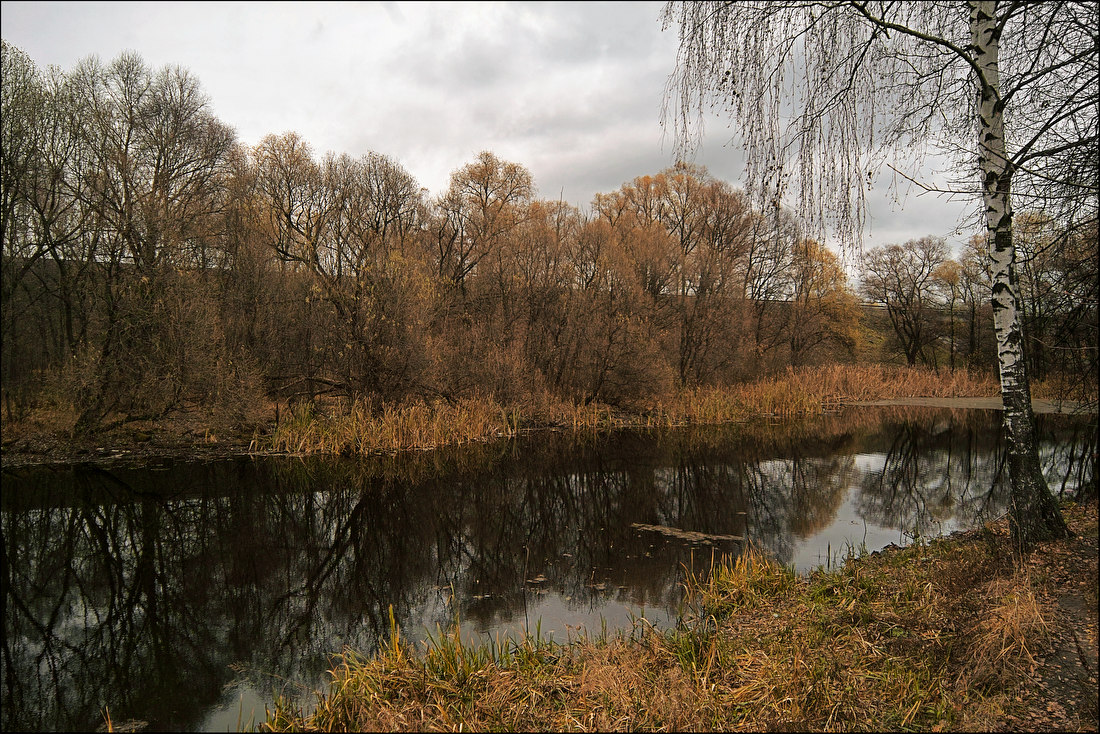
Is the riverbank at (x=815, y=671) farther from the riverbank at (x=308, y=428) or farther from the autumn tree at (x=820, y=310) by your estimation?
the autumn tree at (x=820, y=310)

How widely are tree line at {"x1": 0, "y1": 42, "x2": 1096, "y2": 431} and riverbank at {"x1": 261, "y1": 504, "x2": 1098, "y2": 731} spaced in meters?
4.07

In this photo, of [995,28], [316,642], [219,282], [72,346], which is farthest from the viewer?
[219,282]

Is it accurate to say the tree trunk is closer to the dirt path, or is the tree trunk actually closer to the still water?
the dirt path

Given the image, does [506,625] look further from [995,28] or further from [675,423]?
[675,423]

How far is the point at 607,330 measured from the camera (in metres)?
19.0

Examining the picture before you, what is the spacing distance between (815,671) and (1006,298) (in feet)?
11.2

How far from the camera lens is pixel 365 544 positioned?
8.21 meters

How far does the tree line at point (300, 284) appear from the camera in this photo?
1415cm

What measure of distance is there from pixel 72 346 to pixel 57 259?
251 centimetres

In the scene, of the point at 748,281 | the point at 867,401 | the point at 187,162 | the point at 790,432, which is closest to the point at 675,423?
the point at 790,432

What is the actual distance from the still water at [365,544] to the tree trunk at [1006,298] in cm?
56

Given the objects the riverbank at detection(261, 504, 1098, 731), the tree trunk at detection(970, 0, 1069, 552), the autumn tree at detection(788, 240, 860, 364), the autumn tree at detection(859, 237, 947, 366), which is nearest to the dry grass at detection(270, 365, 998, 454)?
the autumn tree at detection(788, 240, 860, 364)

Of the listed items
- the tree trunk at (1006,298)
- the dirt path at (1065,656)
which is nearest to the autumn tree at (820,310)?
the tree trunk at (1006,298)

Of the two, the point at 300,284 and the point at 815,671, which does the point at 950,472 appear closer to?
the point at 815,671
